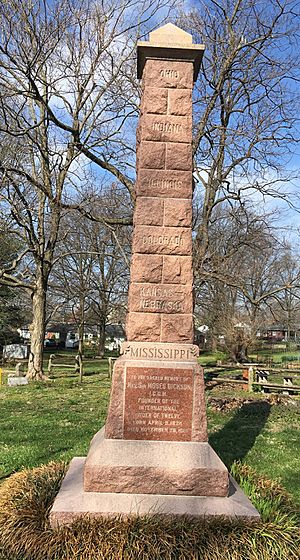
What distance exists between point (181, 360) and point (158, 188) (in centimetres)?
198

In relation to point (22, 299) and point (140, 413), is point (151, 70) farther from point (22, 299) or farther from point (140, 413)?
point (22, 299)

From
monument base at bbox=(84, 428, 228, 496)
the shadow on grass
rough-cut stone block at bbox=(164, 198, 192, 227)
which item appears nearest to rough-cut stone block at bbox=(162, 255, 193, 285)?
rough-cut stone block at bbox=(164, 198, 192, 227)

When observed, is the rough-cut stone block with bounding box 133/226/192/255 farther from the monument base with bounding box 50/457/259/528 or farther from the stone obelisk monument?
the monument base with bounding box 50/457/259/528

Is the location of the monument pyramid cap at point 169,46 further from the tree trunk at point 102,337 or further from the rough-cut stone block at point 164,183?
the tree trunk at point 102,337

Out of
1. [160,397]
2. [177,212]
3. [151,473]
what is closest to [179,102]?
[177,212]

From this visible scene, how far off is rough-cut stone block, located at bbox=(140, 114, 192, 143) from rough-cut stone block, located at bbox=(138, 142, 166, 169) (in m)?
0.07

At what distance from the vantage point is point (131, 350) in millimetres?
5078

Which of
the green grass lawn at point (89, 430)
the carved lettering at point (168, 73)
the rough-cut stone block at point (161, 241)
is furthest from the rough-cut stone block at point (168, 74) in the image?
the green grass lawn at point (89, 430)

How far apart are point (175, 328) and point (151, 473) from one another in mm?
1525

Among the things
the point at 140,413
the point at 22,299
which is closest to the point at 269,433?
the point at 140,413

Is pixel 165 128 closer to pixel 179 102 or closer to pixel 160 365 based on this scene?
pixel 179 102

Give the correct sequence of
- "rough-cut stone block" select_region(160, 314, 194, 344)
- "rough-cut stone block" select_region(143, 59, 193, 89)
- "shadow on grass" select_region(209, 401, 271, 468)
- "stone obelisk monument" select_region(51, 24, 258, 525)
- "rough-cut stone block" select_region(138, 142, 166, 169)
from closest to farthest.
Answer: "stone obelisk monument" select_region(51, 24, 258, 525) < "rough-cut stone block" select_region(160, 314, 194, 344) < "rough-cut stone block" select_region(138, 142, 166, 169) < "rough-cut stone block" select_region(143, 59, 193, 89) < "shadow on grass" select_region(209, 401, 271, 468)

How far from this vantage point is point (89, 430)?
9.70 metres

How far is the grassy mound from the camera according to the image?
153 inches
